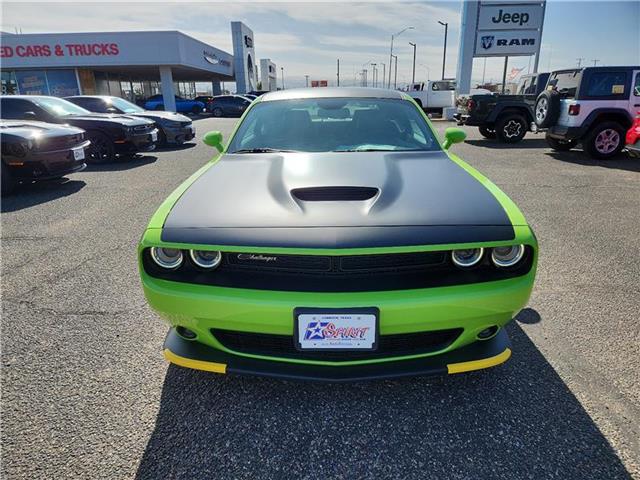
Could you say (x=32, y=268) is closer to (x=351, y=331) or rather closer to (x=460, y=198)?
(x=351, y=331)

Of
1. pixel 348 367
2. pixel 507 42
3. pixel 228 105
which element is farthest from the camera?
pixel 228 105

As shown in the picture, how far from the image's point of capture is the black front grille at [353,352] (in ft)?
5.94

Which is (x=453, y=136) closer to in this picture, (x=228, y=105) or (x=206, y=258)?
(x=206, y=258)

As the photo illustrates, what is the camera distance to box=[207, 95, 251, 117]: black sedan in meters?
27.2

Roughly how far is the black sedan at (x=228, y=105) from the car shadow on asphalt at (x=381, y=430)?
89.2ft

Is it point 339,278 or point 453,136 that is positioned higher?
point 453,136

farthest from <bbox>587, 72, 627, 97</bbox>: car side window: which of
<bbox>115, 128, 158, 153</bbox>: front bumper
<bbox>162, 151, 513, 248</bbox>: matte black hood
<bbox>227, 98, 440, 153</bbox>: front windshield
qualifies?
<bbox>115, 128, 158, 153</bbox>: front bumper

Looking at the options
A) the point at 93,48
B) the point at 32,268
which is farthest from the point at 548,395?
the point at 93,48

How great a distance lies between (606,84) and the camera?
8812mm

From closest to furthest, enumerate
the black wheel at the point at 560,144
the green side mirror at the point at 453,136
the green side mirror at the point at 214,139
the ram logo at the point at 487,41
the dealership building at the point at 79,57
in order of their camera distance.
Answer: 1. the green side mirror at the point at 453,136
2. the green side mirror at the point at 214,139
3. the black wheel at the point at 560,144
4. the ram logo at the point at 487,41
5. the dealership building at the point at 79,57

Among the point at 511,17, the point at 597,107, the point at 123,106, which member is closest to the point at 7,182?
the point at 123,106

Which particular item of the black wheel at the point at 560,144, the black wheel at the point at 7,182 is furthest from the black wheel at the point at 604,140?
the black wheel at the point at 7,182

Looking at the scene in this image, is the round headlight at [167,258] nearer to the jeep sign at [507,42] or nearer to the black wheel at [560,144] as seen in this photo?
the black wheel at [560,144]

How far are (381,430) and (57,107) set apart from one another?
9.55m
